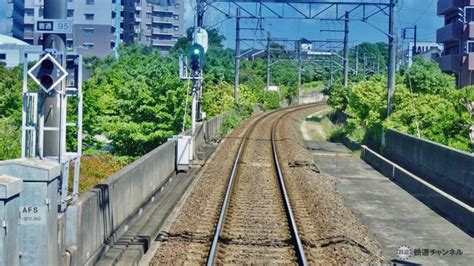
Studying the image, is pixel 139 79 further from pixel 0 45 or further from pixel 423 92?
pixel 0 45

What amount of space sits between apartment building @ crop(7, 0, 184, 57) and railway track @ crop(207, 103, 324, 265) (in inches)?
2710

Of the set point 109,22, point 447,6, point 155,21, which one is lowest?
point 447,6

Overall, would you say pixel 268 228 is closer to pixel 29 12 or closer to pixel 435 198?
pixel 435 198

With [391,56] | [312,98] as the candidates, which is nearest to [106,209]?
[391,56]

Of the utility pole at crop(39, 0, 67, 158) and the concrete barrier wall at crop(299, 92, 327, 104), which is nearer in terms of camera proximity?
the utility pole at crop(39, 0, 67, 158)

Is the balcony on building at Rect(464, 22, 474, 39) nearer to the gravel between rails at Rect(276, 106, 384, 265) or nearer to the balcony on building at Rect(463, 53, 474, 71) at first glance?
the balcony on building at Rect(463, 53, 474, 71)

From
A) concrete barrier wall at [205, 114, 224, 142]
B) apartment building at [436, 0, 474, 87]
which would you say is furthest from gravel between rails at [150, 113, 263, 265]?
apartment building at [436, 0, 474, 87]

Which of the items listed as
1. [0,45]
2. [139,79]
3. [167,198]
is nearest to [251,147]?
[139,79]

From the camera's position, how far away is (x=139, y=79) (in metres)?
30.8

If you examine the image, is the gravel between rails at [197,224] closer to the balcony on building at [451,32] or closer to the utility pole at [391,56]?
the utility pole at [391,56]

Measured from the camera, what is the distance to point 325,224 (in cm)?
1555

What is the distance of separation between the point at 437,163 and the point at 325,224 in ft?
22.3

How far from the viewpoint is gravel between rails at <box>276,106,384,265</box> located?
12453 mm

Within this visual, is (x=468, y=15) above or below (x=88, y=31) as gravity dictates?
below
